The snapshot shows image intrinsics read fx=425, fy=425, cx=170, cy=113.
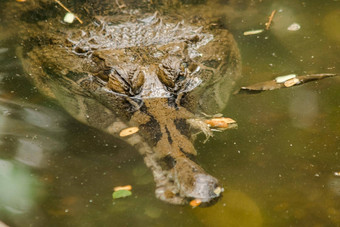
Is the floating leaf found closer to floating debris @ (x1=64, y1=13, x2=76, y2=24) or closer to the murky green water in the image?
the murky green water

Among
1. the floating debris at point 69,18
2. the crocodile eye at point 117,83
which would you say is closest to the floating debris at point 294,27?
the crocodile eye at point 117,83

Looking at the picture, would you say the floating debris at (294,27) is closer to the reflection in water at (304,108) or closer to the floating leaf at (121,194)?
the reflection in water at (304,108)

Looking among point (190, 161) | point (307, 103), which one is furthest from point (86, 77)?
point (307, 103)

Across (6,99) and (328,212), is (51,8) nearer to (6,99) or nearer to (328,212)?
(6,99)

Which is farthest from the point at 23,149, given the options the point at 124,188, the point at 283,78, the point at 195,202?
the point at 283,78

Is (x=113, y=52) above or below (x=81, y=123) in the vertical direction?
above

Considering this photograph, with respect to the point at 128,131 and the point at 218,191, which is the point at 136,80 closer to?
the point at 128,131

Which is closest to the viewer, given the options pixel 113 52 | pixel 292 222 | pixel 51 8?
pixel 292 222

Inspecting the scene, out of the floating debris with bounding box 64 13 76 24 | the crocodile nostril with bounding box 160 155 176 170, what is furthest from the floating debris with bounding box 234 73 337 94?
the floating debris with bounding box 64 13 76 24
